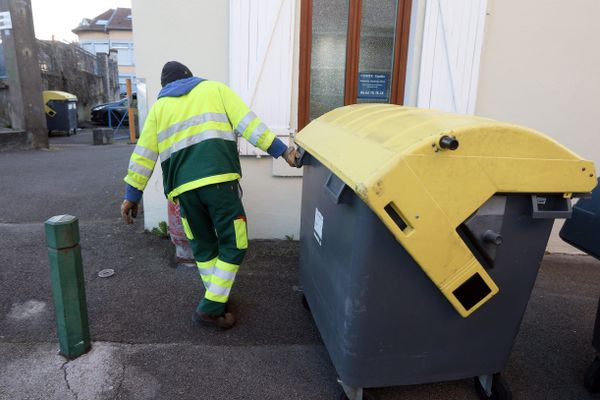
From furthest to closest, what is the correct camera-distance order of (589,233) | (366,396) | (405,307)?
(589,233) < (366,396) < (405,307)

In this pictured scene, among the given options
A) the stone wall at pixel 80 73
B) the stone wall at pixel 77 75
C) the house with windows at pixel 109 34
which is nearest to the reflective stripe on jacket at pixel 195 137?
the stone wall at pixel 77 75

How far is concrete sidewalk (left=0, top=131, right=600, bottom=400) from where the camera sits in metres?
2.39

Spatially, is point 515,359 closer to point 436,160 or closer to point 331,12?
point 436,160

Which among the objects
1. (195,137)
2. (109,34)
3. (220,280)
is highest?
(109,34)

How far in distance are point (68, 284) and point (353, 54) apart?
3.23 meters

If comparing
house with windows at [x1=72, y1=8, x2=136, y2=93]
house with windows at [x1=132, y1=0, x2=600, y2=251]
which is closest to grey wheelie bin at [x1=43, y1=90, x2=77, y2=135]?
house with windows at [x1=132, y1=0, x2=600, y2=251]

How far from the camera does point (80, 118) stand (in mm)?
16969

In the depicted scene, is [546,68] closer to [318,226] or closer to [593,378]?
[593,378]

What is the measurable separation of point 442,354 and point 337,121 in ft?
4.44

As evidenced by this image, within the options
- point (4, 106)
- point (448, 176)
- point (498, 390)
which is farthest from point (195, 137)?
point (4, 106)

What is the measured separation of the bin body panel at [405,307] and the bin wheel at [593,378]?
62cm

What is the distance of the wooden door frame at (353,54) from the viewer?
4.24 metres

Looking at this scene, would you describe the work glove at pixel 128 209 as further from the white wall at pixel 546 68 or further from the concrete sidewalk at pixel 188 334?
the white wall at pixel 546 68

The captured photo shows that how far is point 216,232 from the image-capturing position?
292 cm
